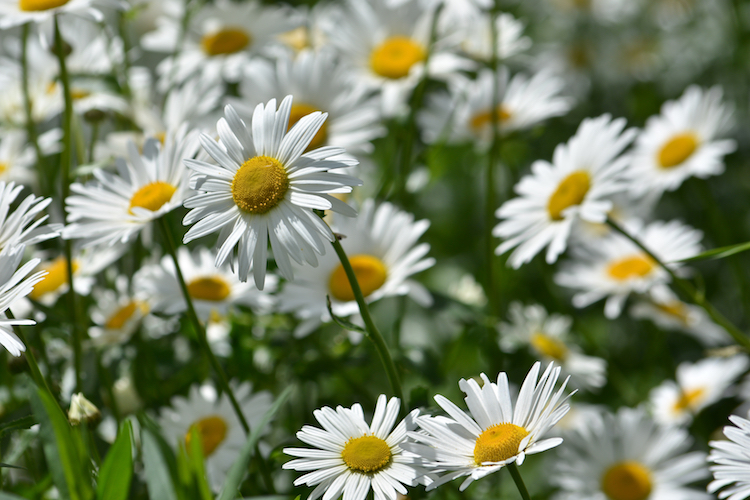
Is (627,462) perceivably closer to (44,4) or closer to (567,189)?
(567,189)

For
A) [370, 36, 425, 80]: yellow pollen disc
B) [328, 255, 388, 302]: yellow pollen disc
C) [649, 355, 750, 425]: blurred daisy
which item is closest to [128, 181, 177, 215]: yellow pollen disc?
[328, 255, 388, 302]: yellow pollen disc

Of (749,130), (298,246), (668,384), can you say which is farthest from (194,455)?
(749,130)

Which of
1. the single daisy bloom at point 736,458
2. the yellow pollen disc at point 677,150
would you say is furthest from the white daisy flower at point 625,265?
the single daisy bloom at point 736,458

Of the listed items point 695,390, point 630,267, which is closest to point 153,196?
point 630,267

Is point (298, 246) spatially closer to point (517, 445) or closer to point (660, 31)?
point (517, 445)

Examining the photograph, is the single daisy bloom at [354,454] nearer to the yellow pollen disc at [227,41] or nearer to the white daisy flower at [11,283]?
the white daisy flower at [11,283]
